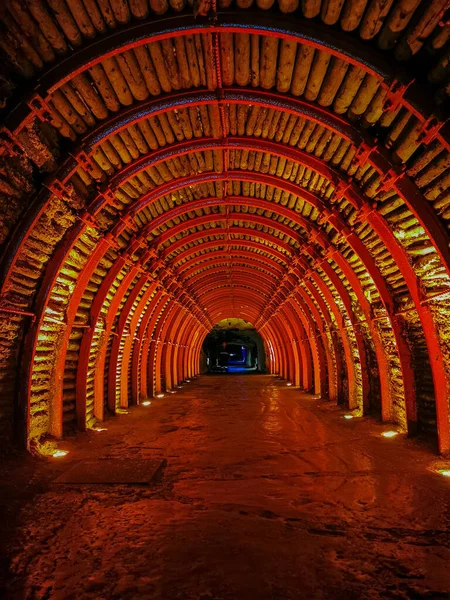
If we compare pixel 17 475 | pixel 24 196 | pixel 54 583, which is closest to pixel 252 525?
pixel 54 583

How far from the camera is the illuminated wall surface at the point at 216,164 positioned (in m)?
4.68

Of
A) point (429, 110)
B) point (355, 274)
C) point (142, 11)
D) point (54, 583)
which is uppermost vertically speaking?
point (142, 11)

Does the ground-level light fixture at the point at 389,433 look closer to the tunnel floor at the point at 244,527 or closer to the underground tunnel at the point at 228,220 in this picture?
the underground tunnel at the point at 228,220

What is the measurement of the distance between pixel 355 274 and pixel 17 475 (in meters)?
7.82

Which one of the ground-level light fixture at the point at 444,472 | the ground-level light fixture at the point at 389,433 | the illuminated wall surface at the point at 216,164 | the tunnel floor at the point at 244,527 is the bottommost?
the tunnel floor at the point at 244,527

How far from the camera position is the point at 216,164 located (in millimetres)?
8602

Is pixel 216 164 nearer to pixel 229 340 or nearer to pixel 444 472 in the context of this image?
pixel 444 472

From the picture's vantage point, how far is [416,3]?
4.08 metres

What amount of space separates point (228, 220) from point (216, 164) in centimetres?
297

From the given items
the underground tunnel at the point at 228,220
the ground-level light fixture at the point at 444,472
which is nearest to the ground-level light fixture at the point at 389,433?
the underground tunnel at the point at 228,220

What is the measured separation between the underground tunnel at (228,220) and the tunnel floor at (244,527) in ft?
0.10

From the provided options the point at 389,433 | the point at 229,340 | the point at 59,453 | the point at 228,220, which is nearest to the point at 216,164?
the point at 228,220

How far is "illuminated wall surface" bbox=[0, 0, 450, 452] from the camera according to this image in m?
4.68

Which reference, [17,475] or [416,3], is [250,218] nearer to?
[416,3]
